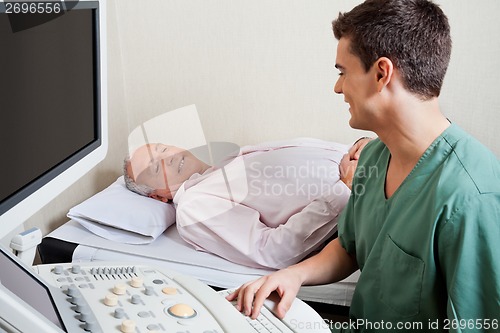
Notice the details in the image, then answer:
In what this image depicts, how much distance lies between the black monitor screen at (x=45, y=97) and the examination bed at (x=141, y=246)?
2.74ft

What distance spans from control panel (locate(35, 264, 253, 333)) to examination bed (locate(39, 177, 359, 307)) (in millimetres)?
780

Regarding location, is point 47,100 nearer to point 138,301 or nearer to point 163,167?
point 138,301

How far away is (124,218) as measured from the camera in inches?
79.5

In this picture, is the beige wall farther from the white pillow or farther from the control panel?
the control panel

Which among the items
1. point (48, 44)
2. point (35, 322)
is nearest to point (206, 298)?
point (35, 322)

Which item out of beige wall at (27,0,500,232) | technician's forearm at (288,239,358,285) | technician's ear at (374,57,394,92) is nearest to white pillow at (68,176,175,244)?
beige wall at (27,0,500,232)

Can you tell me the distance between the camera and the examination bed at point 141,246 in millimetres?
1777

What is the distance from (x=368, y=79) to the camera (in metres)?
1.23

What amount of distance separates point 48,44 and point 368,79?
643 mm

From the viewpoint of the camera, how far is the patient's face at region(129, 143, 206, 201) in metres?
2.26

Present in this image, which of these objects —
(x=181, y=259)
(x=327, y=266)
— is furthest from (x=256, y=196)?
(x=327, y=266)

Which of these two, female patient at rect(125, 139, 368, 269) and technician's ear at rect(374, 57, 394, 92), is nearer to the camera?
technician's ear at rect(374, 57, 394, 92)

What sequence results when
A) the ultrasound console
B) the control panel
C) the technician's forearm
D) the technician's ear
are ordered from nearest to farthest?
the ultrasound console, the control panel, the technician's ear, the technician's forearm

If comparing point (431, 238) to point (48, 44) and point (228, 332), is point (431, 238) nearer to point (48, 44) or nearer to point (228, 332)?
point (228, 332)
